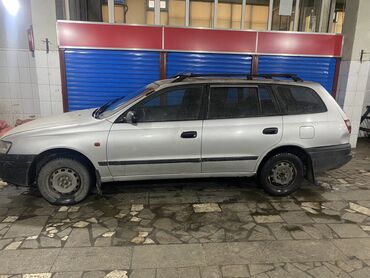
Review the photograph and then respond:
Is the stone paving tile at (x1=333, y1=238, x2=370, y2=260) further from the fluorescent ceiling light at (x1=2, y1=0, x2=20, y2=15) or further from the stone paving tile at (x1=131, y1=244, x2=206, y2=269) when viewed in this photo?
the fluorescent ceiling light at (x1=2, y1=0, x2=20, y2=15)

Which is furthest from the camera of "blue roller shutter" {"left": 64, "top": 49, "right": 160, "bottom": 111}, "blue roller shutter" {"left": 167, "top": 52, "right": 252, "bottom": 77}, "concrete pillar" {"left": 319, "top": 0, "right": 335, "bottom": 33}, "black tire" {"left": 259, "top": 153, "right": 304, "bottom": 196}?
"concrete pillar" {"left": 319, "top": 0, "right": 335, "bottom": 33}

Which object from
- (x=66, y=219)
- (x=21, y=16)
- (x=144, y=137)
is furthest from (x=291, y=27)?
(x=66, y=219)

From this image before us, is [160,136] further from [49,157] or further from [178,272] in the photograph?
[178,272]

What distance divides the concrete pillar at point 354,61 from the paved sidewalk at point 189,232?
2870 mm

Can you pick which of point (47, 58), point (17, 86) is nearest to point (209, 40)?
point (47, 58)

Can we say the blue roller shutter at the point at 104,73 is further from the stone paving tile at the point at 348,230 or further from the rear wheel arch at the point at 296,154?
the stone paving tile at the point at 348,230

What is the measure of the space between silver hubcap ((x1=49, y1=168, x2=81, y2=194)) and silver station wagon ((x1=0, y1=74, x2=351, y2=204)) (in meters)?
0.01

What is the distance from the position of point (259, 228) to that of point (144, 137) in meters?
1.80

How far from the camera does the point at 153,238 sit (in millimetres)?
3535

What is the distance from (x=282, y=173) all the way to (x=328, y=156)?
0.69m

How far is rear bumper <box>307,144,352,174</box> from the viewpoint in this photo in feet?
15.0

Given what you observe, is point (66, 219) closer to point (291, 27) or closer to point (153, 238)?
point (153, 238)

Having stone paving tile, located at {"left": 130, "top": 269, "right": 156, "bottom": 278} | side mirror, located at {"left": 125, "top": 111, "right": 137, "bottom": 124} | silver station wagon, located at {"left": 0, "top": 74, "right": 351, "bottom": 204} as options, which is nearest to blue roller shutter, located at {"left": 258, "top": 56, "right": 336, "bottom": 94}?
silver station wagon, located at {"left": 0, "top": 74, "right": 351, "bottom": 204}

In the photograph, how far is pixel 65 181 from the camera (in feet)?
13.9
